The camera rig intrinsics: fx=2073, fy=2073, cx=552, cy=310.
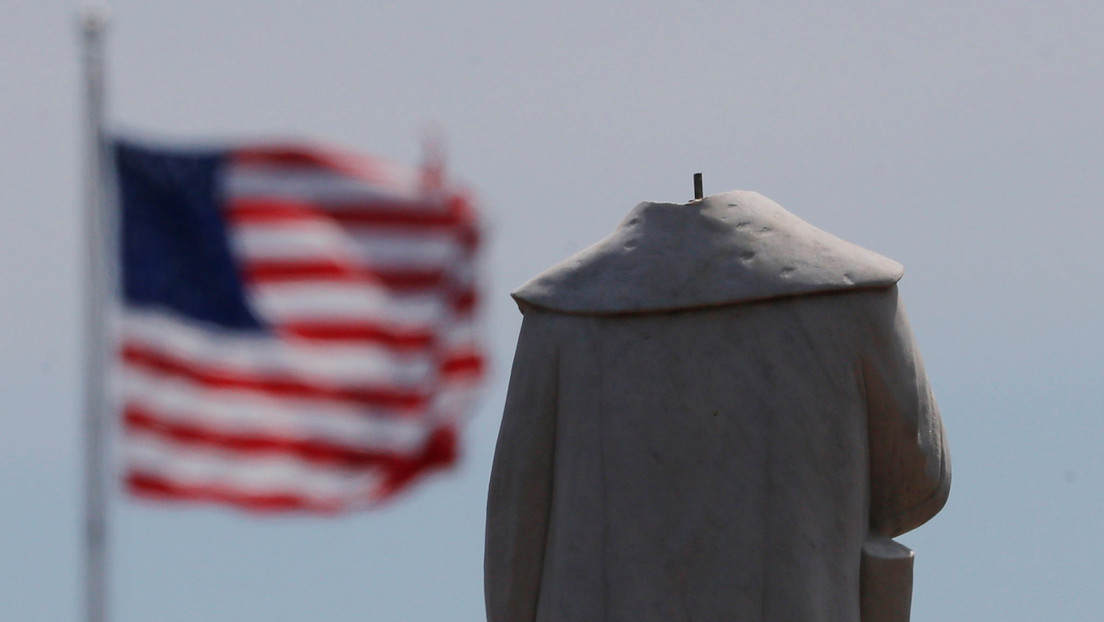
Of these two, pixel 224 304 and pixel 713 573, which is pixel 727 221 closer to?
pixel 713 573

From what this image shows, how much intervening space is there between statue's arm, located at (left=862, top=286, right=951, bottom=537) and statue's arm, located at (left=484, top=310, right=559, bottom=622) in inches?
34.8

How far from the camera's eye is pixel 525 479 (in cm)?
578

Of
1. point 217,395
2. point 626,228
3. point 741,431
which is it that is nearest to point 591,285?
point 626,228

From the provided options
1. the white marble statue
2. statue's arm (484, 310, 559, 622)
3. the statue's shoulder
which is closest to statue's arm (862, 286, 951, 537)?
the white marble statue

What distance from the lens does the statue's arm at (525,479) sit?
5.77 meters

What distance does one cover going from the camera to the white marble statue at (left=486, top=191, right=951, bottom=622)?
5520 millimetres

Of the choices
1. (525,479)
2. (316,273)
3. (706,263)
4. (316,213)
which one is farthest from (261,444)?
(706,263)

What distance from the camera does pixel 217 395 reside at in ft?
38.5

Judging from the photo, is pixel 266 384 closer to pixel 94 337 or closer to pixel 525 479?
pixel 94 337

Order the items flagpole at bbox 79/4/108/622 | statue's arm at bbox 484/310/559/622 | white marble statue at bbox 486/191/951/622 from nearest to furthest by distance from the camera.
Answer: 1. white marble statue at bbox 486/191/951/622
2. statue's arm at bbox 484/310/559/622
3. flagpole at bbox 79/4/108/622

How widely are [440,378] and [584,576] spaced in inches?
267

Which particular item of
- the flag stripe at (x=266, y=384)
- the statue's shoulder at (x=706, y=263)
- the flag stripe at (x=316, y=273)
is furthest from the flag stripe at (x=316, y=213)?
the statue's shoulder at (x=706, y=263)

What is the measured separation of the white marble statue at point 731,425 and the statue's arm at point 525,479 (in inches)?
0.9

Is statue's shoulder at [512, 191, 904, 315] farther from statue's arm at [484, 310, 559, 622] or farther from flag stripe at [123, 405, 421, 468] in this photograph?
flag stripe at [123, 405, 421, 468]
